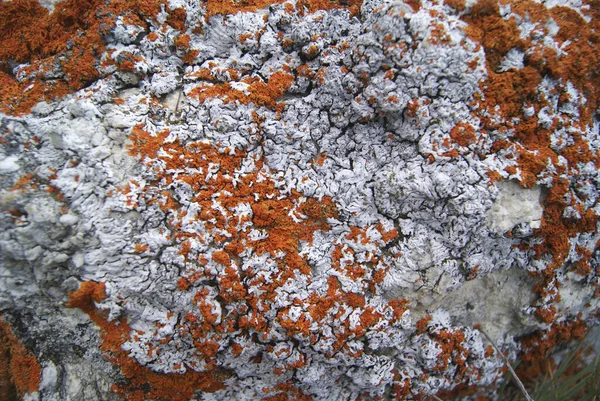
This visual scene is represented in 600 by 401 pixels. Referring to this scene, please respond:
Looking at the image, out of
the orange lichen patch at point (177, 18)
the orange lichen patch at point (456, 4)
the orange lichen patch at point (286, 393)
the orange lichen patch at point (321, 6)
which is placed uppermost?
the orange lichen patch at point (456, 4)

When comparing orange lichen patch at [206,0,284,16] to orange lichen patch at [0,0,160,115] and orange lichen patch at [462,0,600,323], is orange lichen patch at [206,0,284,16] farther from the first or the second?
orange lichen patch at [462,0,600,323]

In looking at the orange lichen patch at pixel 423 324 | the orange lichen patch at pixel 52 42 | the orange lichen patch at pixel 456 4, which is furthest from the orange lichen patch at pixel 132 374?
the orange lichen patch at pixel 456 4

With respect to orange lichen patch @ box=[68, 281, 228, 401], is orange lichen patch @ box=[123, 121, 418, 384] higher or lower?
higher

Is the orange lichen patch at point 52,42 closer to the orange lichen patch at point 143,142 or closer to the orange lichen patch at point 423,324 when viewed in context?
the orange lichen patch at point 143,142

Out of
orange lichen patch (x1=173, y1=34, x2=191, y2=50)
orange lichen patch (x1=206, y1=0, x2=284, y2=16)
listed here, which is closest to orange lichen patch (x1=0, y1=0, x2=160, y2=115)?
orange lichen patch (x1=173, y1=34, x2=191, y2=50)

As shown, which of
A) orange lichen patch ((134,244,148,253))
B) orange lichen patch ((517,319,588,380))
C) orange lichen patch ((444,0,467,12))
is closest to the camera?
orange lichen patch ((134,244,148,253))
